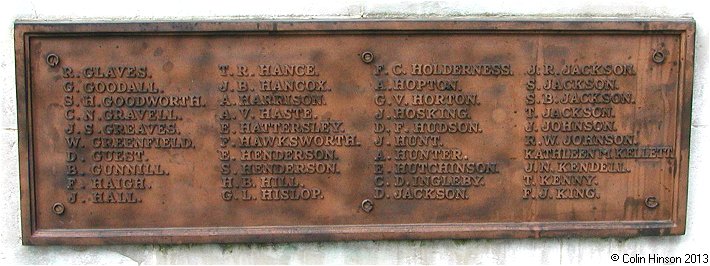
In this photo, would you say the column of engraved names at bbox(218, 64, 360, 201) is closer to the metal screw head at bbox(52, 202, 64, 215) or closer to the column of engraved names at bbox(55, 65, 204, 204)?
the column of engraved names at bbox(55, 65, 204, 204)

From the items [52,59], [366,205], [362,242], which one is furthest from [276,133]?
[52,59]

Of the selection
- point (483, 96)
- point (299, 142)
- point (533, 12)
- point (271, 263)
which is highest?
point (533, 12)

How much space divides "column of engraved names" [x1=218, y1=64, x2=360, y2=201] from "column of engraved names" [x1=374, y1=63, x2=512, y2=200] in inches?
8.2

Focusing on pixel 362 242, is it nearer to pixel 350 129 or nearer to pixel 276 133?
pixel 350 129

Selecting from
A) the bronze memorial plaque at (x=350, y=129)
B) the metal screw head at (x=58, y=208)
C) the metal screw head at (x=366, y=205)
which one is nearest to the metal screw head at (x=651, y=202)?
the bronze memorial plaque at (x=350, y=129)

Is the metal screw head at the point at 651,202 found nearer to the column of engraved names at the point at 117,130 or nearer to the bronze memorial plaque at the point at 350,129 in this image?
the bronze memorial plaque at the point at 350,129

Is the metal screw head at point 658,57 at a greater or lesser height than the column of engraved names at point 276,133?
greater

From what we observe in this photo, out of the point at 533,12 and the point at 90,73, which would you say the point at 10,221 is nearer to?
the point at 90,73

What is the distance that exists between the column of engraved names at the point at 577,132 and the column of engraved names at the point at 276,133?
Result: 92 cm

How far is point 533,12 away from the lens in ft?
11.6

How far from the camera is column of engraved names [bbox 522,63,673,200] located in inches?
138

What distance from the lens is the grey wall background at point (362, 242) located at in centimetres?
347

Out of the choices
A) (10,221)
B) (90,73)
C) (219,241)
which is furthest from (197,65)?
(10,221)

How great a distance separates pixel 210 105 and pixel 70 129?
0.68m
